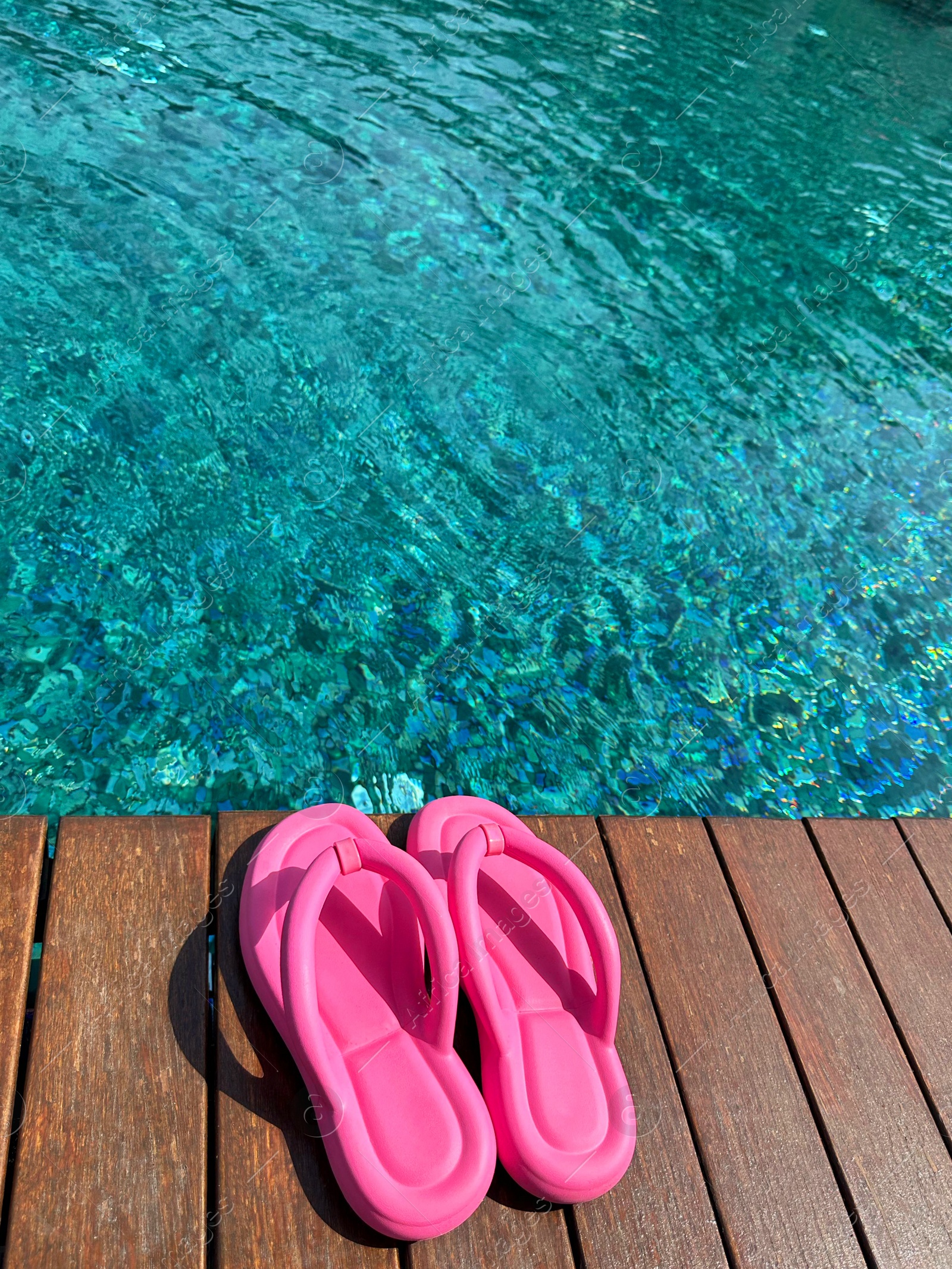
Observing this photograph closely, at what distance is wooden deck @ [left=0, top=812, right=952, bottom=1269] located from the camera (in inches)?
44.6

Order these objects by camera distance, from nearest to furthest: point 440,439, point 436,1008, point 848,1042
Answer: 1. point 436,1008
2. point 848,1042
3. point 440,439

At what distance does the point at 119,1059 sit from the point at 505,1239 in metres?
0.58

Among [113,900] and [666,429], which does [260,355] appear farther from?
[113,900]

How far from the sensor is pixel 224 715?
2156 mm

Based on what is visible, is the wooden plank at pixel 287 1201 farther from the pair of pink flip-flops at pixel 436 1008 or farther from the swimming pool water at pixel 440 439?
the swimming pool water at pixel 440 439

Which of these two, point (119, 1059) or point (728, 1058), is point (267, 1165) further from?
point (728, 1058)

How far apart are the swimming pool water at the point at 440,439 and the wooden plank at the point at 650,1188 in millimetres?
826

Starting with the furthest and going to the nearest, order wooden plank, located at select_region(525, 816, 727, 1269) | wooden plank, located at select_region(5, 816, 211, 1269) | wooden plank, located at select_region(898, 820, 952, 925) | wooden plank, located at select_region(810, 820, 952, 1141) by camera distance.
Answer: wooden plank, located at select_region(898, 820, 952, 925)
wooden plank, located at select_region(810, 820, 952, 1141)
wooden plank, located at select_region(525, 816, 727, 1269)
wooden plank, located at select_region(5, 816, 211, 1269)

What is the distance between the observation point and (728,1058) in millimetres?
1416

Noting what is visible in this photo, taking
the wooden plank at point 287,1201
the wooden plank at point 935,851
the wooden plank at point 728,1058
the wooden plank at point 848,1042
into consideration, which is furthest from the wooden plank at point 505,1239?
the wooden plank at point 935,851

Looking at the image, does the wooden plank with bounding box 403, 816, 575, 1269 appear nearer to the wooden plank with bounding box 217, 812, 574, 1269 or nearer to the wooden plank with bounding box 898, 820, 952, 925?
the wooden plank with bounding box 217, 812, 574, 1269

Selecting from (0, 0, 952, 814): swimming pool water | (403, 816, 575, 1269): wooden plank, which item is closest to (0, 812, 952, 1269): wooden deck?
(403, 816, 575, 1269): wooden plank

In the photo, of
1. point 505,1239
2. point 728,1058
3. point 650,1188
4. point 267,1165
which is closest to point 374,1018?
point 267,1165

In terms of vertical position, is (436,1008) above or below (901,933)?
above
